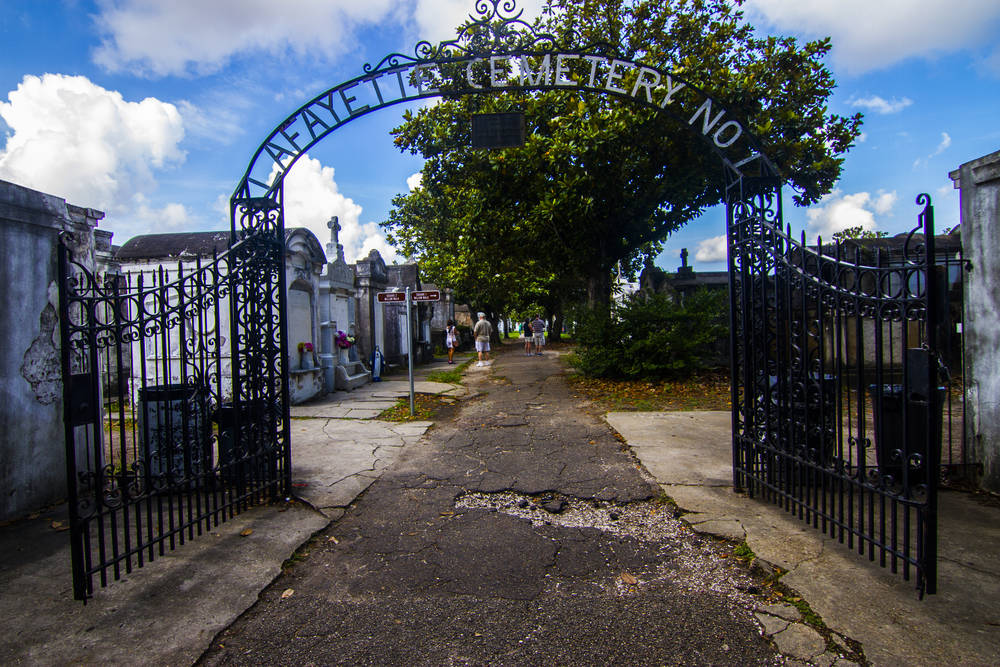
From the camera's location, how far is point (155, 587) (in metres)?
3.25

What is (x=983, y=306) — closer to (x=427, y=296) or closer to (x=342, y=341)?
(x=427, y=296)

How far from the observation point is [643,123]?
1148cm

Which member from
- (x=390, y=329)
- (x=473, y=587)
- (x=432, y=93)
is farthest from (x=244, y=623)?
(x=390, y=329)

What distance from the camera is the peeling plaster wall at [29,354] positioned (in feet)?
14.2

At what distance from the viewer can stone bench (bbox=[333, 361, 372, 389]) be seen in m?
12.2

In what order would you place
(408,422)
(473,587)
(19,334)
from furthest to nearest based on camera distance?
(408,422), (19,334), (473,587)

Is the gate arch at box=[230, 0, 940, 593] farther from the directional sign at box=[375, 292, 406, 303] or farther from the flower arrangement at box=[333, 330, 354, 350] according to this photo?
the flower arrangement at box=[333, 330, 354, 350]

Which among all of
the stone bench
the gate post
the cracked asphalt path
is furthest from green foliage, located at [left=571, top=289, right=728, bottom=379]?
the gate post

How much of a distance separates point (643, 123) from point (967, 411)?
28.2 ft

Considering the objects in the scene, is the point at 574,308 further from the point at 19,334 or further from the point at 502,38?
the point at 19,334

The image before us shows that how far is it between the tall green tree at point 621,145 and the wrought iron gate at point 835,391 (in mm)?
7648

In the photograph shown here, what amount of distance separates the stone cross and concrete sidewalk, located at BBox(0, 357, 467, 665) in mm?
8595

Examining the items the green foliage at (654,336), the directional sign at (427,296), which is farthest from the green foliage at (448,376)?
the directional sign at (427,296)

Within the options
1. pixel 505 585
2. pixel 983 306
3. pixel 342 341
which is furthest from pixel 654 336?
pixel 505 585
